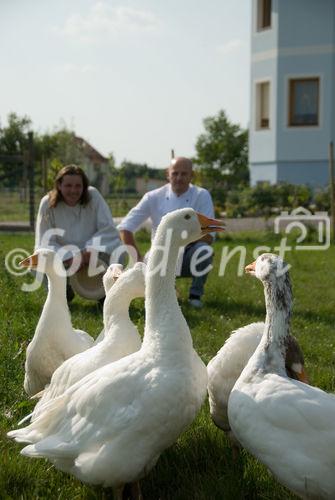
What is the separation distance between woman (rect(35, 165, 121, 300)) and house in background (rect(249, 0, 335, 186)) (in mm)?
16547

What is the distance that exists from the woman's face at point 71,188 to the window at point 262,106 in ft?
58.6

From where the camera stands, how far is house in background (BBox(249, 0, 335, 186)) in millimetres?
22438

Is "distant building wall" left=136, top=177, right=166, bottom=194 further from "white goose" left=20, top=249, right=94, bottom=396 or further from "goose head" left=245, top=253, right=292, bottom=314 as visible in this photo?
"goose head" left=245, top=253, right=292, bottom=314

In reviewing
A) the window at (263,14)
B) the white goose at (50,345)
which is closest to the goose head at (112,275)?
the white goose at (50,345)

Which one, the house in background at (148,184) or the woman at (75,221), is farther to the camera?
the house in background at (148,184)

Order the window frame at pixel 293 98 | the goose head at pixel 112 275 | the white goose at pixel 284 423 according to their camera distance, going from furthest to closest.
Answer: the window frame at pixel 293 98 < the goose head at pixel 112 275 < the white goose at pixel 284 423

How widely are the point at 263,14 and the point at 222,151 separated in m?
14.9

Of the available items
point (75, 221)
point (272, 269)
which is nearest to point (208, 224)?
point (272, 269)

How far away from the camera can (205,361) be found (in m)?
5.17

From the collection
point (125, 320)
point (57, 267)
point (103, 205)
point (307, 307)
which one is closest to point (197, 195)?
point (103, 205)

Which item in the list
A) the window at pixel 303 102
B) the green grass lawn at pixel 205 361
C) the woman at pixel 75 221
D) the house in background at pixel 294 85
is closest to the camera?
the green grass lawn at pixel 205 361

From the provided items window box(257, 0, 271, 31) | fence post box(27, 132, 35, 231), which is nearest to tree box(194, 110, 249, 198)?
window box(257, 0, 271, 31)

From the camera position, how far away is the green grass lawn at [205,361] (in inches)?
128

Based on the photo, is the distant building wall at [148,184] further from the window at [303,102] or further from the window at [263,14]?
the window at [263,14]
